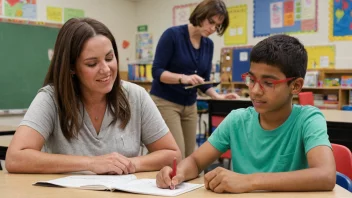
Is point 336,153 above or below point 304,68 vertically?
below

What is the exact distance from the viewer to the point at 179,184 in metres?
1.18

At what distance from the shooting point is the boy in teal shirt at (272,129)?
1175 millimetres

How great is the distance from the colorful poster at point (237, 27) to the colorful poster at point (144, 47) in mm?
1566

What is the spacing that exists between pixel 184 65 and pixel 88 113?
4.08 feet

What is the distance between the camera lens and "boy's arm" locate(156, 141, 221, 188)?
1.12 meters

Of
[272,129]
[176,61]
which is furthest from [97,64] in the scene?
[176,61]

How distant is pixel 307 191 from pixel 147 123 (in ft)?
2.45

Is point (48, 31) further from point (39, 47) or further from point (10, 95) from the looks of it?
point (10, 95)

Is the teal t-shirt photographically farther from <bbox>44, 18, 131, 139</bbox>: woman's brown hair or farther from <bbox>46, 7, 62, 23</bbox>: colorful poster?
<bbox>46, 7, 62, 23</bbox>: colorful poster

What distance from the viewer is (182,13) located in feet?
22.5

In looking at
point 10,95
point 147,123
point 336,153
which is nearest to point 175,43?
point 147,123

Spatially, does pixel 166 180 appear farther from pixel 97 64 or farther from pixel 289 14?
pixel 289 14

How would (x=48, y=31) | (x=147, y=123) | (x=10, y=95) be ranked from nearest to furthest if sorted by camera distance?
(x=147, y=123)
(x=10, y=95)
(x=48, y=31)

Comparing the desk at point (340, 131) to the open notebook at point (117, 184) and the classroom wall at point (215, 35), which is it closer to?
the open notebook at point (117, 184)
